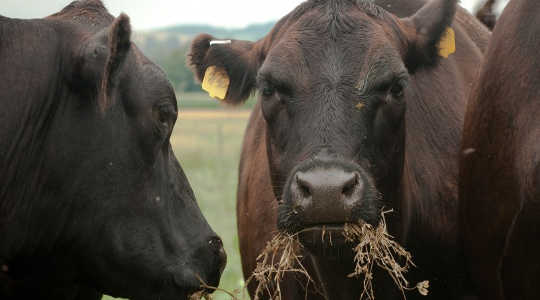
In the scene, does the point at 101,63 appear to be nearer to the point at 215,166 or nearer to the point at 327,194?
the point at 327,194

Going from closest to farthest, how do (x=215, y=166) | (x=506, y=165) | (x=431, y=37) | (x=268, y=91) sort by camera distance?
(x=506, y=165) → (x=268, y=91) → (x=431, y=37) → (x=215, y=166)

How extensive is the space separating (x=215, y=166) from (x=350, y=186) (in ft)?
74.0

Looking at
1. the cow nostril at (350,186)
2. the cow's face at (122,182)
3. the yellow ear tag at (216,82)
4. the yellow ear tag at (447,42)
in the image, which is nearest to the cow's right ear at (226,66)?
the yellow ear tag at (216,82)

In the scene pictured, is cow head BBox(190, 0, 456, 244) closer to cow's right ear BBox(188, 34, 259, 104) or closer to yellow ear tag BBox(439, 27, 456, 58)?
yellow ear tag BBox(439, 27, 456, 58)

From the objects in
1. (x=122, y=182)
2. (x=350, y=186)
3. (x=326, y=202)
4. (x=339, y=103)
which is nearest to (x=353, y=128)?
(x=339, y=103)

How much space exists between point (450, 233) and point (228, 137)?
3412 cm

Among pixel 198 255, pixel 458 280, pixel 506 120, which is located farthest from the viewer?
pixel 458 280

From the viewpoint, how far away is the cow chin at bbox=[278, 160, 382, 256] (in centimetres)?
390

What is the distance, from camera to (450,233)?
5043 millimetres

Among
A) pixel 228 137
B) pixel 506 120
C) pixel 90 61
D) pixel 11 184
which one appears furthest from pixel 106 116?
pixel 228 137

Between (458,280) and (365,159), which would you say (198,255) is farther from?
(458,280)

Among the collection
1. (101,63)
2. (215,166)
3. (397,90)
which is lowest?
(215,166)

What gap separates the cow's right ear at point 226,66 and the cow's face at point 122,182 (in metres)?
0.78

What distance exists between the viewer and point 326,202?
3.89 m
